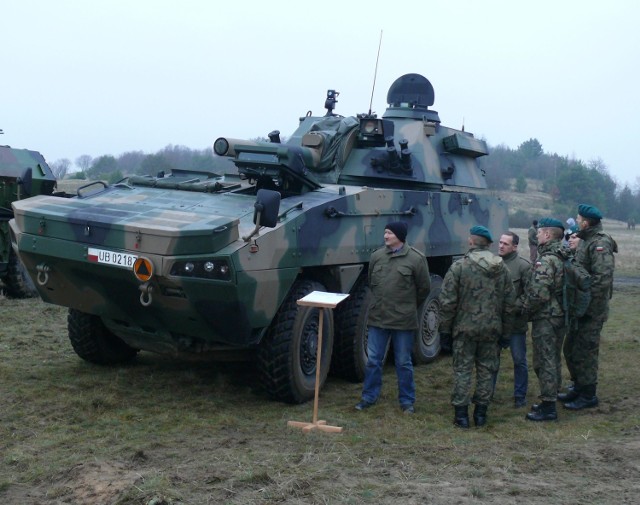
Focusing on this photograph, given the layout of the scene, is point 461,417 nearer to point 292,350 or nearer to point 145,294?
point 292,350

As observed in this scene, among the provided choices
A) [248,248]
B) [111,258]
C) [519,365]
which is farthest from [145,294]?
[519,365]

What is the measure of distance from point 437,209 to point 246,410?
3211 millimetres

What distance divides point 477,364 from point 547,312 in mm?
683

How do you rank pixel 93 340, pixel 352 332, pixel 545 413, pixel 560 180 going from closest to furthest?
pixel 545 413, pixel 352 332, pixel 93 340, pixel 560 180

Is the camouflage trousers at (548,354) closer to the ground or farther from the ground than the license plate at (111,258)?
closer to the ground

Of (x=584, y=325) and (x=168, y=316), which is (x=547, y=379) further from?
(x=168, y=316)

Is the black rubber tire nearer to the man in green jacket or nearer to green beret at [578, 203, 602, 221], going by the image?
the man in green jacket

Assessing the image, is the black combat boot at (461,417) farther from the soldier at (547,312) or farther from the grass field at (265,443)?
the soldier at (547,312)

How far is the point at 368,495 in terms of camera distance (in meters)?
4.46

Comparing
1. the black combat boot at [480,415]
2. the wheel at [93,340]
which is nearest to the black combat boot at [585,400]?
the black combat boot at [480,415]

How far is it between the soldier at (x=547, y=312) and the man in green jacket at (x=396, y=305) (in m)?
0.85

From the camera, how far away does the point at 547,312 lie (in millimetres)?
6652

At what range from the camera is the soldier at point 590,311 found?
7.00 metres

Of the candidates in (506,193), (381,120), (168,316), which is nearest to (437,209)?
(381,120)
